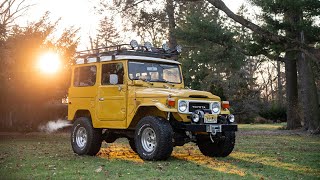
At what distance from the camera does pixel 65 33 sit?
2273 centimetres

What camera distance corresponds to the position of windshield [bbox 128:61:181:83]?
461 inches

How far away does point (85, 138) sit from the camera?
1259cm

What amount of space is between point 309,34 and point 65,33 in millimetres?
11101

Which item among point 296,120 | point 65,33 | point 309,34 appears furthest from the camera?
point 296,120

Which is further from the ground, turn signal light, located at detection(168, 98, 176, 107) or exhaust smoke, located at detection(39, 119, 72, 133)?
turn signal light, located at detection(168, 98, 176, 107)

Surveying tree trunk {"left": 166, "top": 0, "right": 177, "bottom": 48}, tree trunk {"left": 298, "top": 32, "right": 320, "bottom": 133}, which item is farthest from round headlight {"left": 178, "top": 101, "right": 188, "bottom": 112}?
tree trunk {"left": 166, "top": 0, "right": 177, "bottom": 48}

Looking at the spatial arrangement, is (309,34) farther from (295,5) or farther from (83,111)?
(83,111)

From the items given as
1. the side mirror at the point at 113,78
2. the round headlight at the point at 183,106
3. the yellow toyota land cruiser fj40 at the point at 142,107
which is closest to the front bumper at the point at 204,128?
the yellow toyota land cruiser fj40 at the point at 142,107

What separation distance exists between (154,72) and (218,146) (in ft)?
7.83

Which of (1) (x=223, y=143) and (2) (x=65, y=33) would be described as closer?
(1) (x=223, y=143)

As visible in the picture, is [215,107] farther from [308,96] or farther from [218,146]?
[308,96]

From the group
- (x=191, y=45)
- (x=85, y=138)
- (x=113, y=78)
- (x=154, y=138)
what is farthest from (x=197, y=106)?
(x=191, y=45)

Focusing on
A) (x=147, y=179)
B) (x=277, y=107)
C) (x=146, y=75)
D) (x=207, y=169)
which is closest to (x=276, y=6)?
(x=146, y=75)

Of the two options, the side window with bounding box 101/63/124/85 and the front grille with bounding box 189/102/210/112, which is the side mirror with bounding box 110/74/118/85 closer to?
the side window with bounding box 101/63/124/85
